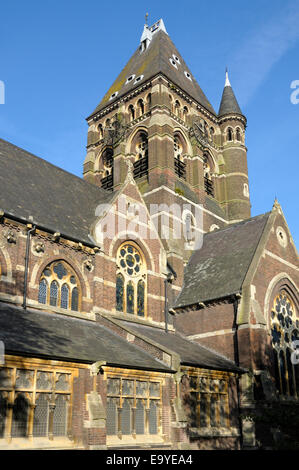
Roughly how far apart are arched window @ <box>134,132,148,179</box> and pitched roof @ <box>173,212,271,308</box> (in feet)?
27.7

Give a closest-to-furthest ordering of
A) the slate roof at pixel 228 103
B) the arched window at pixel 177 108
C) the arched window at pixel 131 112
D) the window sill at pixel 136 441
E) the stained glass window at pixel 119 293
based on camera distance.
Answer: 1. the window sill at pixel 136 441
2. the stained glass window at pixel 119 293
3. the arched window at pixel 177 108
4. the arched window at pixel 131 112
5. the slate roof at pixel 228 103

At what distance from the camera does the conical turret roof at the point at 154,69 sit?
149ft

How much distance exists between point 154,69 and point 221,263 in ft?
70.7

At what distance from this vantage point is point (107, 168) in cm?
4475

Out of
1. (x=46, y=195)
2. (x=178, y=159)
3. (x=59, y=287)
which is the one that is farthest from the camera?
(x=178, y=159)

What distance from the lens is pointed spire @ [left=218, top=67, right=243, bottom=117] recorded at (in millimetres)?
49656

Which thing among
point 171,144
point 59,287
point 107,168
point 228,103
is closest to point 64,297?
point 59,287

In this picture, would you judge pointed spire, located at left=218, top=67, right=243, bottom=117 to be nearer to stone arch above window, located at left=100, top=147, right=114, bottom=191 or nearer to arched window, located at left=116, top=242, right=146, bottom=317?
stone arch above window, located at left=100, top=147, right=114, bottom=191

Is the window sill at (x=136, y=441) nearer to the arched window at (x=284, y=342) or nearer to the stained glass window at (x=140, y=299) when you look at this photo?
the stained glass window at (x=140, y=299)

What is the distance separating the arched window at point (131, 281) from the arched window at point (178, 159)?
14515 mm

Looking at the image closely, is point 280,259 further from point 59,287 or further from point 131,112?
point 131,112

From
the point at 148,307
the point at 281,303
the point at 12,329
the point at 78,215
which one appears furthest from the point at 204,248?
the point at 12,329

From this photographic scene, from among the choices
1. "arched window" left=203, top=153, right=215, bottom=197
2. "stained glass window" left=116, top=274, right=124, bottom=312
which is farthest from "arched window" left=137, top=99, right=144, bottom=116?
"stained glass window" left=116, top=274, right=124, bottom=312

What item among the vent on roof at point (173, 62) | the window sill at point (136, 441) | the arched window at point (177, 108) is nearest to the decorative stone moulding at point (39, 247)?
the window sill at point (136, 441)
